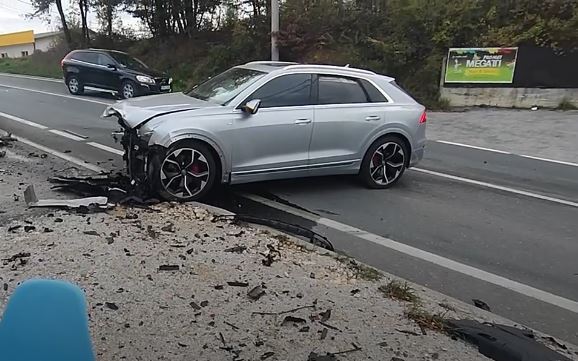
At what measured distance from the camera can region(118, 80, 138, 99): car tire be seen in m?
18.6

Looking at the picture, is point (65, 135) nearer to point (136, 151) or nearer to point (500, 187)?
point (136, 151)

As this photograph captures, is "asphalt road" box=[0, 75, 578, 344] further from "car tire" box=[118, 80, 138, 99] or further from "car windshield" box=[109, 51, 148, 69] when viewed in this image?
"car windshield" box=[109, 51, 148, 69]

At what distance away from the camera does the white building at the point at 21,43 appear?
58.0 metres

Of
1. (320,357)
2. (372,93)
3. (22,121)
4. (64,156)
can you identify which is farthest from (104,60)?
(320,357)

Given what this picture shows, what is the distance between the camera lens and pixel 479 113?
53.1 ft

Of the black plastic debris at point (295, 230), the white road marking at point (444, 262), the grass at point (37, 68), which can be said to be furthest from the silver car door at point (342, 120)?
the grass at point (37, 68)

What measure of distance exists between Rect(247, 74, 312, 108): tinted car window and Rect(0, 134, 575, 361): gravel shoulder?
82.4 inches

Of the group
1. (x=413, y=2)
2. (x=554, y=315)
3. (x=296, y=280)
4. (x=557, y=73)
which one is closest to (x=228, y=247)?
(x=296, y=280)

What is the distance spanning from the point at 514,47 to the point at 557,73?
1.56 meters

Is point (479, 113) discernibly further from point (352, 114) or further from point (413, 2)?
point (352, 114)

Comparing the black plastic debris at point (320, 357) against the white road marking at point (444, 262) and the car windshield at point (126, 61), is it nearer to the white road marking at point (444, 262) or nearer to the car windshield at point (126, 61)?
the white road marking at point (444, 262)

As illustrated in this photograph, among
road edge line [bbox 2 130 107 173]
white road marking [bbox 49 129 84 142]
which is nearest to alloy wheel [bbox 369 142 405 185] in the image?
road edge line [bbox 2 130 107 173]

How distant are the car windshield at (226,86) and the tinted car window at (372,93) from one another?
59.0 inches

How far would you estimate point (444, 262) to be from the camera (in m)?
4.97
